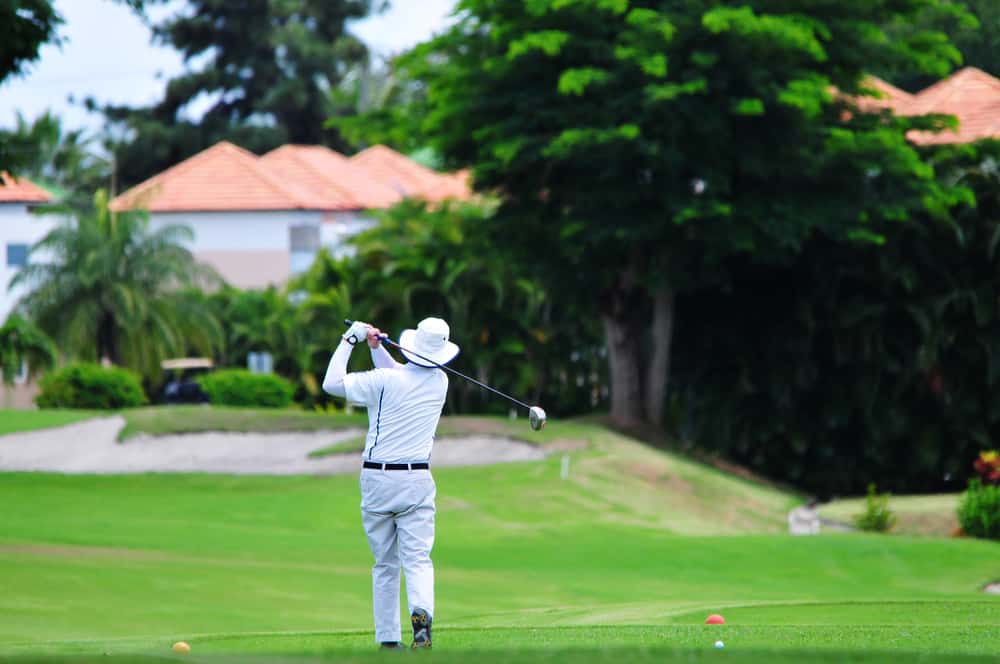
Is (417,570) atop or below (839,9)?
below

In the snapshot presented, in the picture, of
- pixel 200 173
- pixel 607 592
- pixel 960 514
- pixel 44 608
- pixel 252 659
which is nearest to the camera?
pixel 252 659

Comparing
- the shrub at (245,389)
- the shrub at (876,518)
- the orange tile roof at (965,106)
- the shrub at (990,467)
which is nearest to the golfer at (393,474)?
the shrub at (876,518)

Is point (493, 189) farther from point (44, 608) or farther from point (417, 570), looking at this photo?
point (417, 570)

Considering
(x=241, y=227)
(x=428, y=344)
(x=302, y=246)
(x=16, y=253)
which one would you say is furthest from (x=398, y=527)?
(x=16, y=253)

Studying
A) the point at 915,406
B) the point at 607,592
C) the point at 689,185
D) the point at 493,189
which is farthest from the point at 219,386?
the point at 607,592

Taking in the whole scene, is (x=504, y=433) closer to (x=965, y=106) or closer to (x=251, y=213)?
(x=965, y=106)

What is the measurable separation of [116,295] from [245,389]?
841cm

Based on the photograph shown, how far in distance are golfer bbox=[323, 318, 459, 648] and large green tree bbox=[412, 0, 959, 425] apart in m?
18.7

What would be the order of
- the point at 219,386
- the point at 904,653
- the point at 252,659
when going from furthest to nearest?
the point at 219,386, the point at 904,653, the point at 252,659

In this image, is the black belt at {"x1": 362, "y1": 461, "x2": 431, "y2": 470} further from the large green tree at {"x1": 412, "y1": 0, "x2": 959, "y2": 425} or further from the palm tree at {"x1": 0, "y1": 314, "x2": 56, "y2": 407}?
the palm tree at {"x1": 0, "y1": 314, "x2": 56, "y2": 407}

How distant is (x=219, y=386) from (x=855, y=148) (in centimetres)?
1569

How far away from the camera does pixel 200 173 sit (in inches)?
2539

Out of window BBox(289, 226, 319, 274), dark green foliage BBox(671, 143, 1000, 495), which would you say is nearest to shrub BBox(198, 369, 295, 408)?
dark green foliage BBox(671, 143, 1000, 495)

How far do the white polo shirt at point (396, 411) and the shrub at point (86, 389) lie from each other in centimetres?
2646
